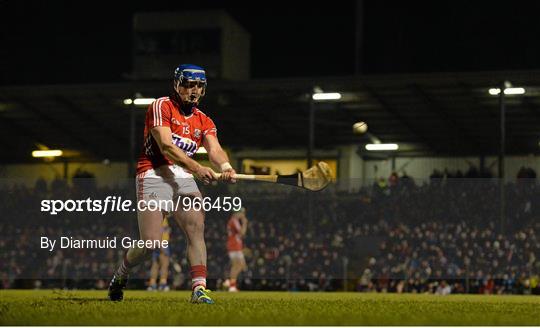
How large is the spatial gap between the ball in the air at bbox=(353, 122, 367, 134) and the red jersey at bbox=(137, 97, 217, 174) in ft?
78.1

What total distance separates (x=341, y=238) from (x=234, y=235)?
2521 mm

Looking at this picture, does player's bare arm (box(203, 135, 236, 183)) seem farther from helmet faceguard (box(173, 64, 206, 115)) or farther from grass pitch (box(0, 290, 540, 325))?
grass pitch (box(0, 290, 540, 325))

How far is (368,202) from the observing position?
2709 cm

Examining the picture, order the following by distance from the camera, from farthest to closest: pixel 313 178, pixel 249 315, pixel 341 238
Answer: pixel 341 238, pixel 313 178, pixel 249 315

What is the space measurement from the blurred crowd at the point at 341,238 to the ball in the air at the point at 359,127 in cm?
871

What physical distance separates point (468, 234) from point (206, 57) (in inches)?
1309

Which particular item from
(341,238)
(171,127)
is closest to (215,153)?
(171,127)

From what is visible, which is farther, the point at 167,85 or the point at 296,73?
the point at 296,73

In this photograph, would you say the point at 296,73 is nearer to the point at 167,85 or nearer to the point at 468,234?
the point at 167,85

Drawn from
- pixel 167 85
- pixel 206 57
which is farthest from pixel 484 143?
pixel 206 57

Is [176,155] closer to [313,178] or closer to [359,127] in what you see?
[313,178]

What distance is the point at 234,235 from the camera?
26.2 m

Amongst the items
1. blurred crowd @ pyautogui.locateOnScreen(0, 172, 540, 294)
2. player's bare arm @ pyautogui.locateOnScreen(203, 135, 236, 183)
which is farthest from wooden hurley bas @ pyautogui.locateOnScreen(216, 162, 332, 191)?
blurred crowd @ pyautogui.locateOnScreen(0, 172, 540, 294)

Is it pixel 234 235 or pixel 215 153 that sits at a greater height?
pixel 215 153
